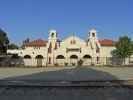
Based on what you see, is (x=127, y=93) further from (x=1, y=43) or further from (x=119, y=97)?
(x=1, y=43)

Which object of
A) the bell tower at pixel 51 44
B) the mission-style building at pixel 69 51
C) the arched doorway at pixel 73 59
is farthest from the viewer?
the bell tower at pixel 51 44

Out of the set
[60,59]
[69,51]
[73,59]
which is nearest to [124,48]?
[73,59]

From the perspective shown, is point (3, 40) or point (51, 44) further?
point (51, 44)

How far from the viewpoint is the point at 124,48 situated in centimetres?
8506

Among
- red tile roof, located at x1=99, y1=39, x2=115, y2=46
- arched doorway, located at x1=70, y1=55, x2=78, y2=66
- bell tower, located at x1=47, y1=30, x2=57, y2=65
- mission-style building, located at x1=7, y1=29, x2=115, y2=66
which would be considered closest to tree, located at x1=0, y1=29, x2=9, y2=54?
mission-style building, located at x1=7, y1=29, x2=115, y2=66

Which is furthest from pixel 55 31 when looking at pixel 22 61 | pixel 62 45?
pixel 22 61

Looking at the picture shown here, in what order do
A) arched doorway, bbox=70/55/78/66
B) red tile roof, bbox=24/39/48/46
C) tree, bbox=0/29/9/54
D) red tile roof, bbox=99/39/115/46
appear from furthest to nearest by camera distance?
red tile roof, bbox=24/39/48/46
red tile roof, bbox=99/39/115/46
tree, bbox=0/29/9/54
arched doorway, bbox=70/55/78/66

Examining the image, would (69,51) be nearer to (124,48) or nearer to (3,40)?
(124,48)

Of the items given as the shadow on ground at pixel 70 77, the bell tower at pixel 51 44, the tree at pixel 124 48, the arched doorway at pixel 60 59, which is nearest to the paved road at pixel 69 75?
the shadow on ground at pixel 70 77

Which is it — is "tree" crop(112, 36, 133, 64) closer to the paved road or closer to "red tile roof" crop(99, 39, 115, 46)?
"red tile roof" crop(99, 39, 115, 46)

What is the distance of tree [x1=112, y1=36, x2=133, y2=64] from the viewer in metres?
84.1

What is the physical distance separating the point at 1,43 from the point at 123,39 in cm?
3177

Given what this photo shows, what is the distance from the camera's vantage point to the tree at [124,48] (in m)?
84.1

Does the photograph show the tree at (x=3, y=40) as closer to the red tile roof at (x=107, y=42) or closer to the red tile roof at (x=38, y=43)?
the red tile roof at (x=38, y=43)
